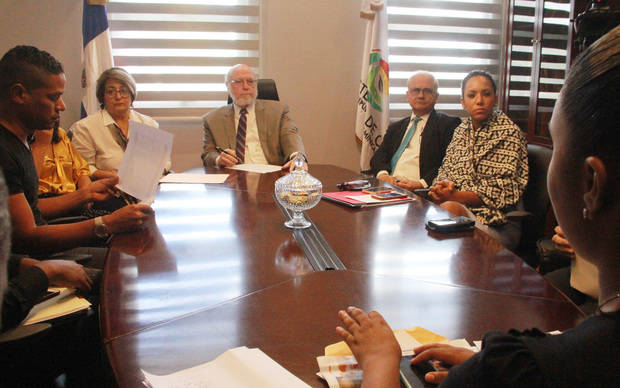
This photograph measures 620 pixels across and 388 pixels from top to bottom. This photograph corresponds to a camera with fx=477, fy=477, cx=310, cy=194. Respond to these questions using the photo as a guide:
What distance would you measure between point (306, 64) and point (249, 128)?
3.32 feet

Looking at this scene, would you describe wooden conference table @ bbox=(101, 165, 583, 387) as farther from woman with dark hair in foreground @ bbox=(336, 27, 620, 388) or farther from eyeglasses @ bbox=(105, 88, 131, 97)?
eyeglasses @ bbox=(105, 88, 131, 97)

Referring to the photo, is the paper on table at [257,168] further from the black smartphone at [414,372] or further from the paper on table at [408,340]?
the black smartphone at [414,372]

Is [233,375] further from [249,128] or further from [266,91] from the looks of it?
[266,91]

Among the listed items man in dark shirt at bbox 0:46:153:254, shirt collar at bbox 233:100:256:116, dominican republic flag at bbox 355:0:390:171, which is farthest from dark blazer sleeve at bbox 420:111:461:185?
man in dark shirt at bbox 0:46:153:254

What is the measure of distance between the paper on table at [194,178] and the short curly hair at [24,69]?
827 millimetres

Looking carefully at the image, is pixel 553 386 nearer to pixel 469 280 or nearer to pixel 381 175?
pixel 469 280

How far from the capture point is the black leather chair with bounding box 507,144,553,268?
2.39 metres

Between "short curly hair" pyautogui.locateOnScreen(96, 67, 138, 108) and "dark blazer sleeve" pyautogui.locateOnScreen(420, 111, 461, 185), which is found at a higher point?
"short curly hair" pyautogui.locateOnScreen(96, 67, 138, 108)

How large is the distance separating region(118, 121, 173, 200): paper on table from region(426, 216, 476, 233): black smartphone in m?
1.08

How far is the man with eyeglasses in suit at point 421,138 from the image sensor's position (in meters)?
3.33

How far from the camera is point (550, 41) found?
3.58 metres

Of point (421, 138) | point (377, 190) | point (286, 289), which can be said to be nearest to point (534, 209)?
point (377, 190)

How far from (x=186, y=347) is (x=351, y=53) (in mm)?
3747

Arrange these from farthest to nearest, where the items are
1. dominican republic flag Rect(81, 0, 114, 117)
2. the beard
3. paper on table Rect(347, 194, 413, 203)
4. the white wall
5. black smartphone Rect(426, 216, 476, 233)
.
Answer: the white wall, dominican republic flag Rect(81, 0, 114, 117), the beard, paper on table Rect(347, 194, 413, 203), black smartphone Rect(426, 216, 476, 233)
